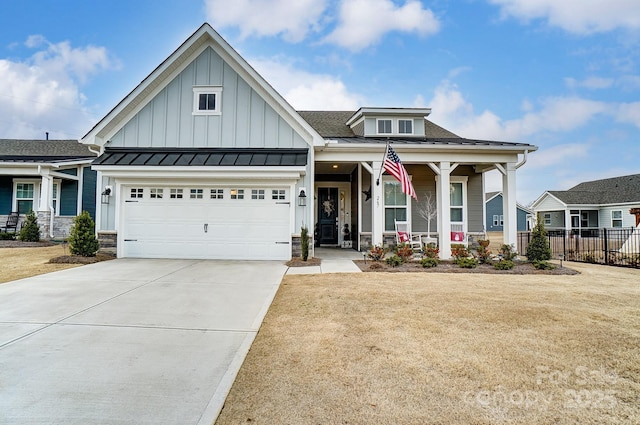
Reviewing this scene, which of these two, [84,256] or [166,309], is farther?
[84,256]

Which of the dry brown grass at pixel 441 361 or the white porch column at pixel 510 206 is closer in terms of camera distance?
the dry brown grass at pixel 441 361

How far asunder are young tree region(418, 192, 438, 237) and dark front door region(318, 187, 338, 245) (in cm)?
373

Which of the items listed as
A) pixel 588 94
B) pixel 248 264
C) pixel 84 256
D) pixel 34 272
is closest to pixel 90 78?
pixel 84 256

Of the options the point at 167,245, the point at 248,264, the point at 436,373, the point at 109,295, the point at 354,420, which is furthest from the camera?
the point at 167,245

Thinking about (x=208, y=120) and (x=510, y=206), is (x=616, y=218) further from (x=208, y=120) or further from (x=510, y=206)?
(x=208, y=120)

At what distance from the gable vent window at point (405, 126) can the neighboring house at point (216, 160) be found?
3327 millimetres

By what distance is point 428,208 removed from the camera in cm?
1177

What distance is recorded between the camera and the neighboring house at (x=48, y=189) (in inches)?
532

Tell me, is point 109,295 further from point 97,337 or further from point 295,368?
point 295,368

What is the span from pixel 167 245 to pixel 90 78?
47.9 ft

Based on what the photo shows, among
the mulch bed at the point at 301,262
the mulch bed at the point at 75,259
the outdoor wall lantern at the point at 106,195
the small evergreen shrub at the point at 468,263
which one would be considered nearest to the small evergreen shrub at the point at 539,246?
the small evergreen shrub at the point at 468,263

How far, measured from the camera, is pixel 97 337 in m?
3.51

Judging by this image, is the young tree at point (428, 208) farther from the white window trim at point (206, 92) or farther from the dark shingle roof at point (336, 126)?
the white window trim at point (206, 92)

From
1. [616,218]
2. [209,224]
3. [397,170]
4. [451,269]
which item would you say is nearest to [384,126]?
[397,170]
